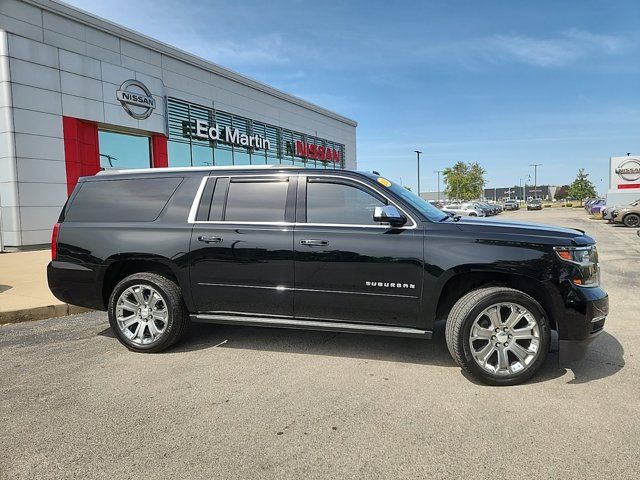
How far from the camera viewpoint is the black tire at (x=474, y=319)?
3.69 m

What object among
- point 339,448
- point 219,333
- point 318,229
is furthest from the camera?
point 219,333

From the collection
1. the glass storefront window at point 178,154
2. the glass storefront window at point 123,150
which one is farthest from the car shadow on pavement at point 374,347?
the glass storefront window at point 178,154

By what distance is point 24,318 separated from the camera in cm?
610

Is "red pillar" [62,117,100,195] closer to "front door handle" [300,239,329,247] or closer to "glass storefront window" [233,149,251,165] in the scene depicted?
"glass storefront window" [233,149,251,165]

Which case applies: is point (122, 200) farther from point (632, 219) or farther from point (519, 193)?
point (519, 193)

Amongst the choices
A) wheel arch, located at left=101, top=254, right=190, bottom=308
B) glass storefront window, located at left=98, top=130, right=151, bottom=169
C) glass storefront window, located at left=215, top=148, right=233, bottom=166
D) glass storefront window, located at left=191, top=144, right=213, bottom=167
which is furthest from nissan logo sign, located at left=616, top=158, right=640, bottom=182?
wheel arch, located at left=101, top=254, right=190, bottom=308

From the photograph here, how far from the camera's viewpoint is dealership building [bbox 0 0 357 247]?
13.8 m

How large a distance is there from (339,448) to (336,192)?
2337 millimetres

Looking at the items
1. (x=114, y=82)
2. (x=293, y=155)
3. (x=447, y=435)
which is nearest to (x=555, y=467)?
(x=447, y=435)

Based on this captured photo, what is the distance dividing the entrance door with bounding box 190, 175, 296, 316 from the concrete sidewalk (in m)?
3.13

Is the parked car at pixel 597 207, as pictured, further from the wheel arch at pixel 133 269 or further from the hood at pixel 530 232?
the wheel arch at pixel 133 269

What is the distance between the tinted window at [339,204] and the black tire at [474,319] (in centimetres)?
114

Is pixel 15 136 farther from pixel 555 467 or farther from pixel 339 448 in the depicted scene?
pixel 555 467

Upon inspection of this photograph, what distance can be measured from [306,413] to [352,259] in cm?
139
